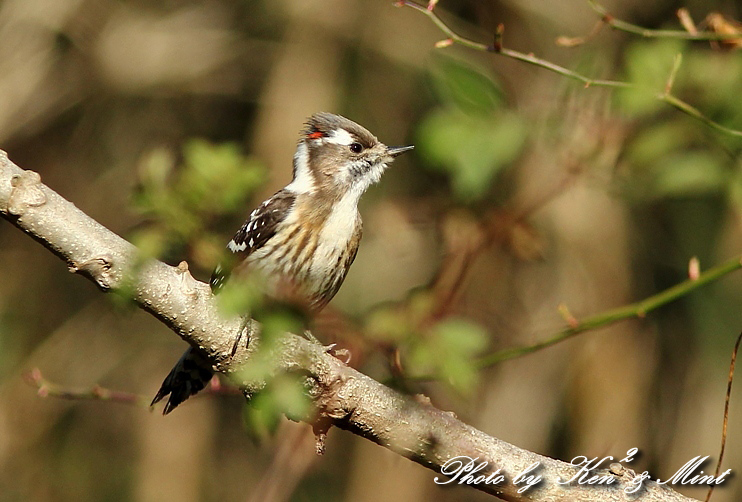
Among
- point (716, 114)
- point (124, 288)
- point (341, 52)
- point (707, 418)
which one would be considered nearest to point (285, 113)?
point (341, 52)

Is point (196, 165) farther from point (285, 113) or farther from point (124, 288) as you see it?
point (285, 113)

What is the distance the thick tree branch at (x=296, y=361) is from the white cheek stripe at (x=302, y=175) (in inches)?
66.8

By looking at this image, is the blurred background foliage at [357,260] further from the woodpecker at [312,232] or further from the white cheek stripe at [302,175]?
the white cheek stripe at [302,175]

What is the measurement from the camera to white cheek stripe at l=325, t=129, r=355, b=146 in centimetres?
459

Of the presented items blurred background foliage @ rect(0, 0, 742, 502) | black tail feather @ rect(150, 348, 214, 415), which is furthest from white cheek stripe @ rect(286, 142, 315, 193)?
black tail feather @ rect(150, 348, 214, 415)

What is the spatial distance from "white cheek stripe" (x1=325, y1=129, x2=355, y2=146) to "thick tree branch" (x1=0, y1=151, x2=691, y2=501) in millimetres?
1946

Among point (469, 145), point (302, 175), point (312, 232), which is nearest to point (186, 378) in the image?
point (312, 232)

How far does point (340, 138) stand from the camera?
4.61 meters

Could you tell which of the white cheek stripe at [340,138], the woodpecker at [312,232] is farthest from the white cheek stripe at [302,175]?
the white cheek stripe at [340,138]

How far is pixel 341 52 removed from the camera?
6.83 meters

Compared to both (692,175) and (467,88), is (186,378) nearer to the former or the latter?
(467,88)

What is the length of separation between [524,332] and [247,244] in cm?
221

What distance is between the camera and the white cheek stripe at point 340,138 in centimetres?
459

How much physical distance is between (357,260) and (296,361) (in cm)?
371
